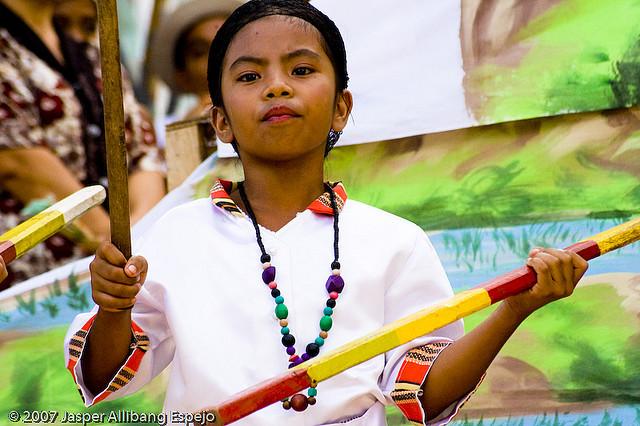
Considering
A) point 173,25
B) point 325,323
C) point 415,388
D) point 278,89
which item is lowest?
point 415,388

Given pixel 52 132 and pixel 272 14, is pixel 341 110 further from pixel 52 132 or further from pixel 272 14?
pixel 52 132

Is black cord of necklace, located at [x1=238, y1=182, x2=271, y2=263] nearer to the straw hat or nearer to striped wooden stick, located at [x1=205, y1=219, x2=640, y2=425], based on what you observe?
striped wooden stick, located at [x1=205, y1=219, x2=640, y2=425]

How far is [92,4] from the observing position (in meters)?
2.84

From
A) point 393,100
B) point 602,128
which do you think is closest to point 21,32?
Answer: point 393,100

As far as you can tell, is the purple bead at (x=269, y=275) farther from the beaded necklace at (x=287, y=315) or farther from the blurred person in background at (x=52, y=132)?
the blurred person in background at (x=52, y=132)

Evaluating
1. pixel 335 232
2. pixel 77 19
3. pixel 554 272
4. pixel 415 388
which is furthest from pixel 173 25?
pixel 554 272

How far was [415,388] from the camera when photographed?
1.72 meters

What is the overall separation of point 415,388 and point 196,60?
134cm

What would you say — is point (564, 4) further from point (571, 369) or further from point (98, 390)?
point (98, 390)

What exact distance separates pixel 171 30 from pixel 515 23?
0.86 m

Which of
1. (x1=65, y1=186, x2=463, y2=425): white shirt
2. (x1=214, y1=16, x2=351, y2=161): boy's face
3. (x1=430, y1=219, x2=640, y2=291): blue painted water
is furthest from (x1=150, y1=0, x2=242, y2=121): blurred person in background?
(x1=65, y1=186, x2=463, y2=425): white shirt

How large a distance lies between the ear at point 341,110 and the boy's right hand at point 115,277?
20.2 inches

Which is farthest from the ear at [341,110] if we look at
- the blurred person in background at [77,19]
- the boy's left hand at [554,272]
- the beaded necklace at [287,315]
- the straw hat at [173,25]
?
the blurred person in background at [77,19]

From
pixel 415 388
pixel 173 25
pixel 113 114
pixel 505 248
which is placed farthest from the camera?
pixel 173 25
